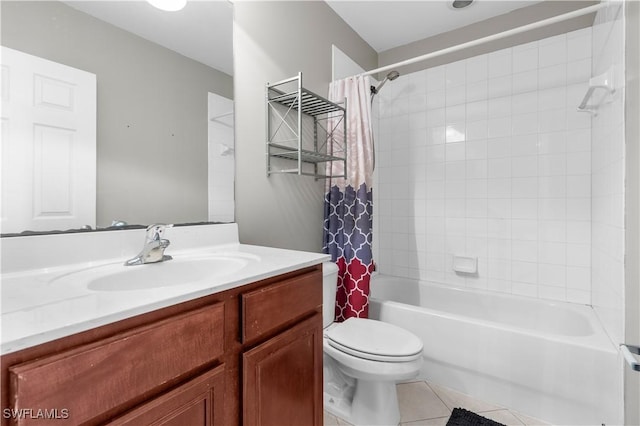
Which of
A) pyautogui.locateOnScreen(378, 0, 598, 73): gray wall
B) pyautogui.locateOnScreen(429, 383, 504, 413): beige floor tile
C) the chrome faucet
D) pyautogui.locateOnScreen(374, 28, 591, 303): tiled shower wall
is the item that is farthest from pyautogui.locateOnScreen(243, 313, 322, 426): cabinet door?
pyautogui.locateOnScreen(378, 0, 598, 73): gray wall

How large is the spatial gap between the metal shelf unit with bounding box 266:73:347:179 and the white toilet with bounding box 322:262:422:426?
0.61m

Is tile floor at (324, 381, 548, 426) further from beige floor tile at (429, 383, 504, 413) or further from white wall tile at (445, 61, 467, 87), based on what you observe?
white wall tile at (445, 61, 467, 87)

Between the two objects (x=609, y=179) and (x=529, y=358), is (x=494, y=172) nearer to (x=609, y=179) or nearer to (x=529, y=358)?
(x=609, y=179)

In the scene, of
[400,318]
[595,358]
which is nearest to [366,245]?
[400,318]

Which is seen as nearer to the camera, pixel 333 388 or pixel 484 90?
pixel 333 388

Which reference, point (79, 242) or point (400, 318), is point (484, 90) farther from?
point (79, 242)

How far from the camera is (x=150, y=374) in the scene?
594mm

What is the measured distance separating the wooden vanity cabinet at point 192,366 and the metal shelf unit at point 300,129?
0.77 metres

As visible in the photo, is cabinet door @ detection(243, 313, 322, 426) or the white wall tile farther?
the white wall tile

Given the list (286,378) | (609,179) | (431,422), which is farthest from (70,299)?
(609,179)

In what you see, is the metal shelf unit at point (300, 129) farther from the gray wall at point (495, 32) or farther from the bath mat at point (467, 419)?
the bath mat at point (467, 419)

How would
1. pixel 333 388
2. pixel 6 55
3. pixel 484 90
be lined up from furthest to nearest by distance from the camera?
pixel 484 90 → pixel 333 388 → pixel 6 55

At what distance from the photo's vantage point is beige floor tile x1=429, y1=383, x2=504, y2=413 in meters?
1.58

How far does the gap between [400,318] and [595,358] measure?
2.90 ft
